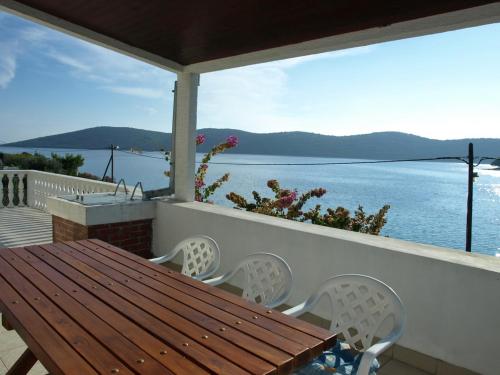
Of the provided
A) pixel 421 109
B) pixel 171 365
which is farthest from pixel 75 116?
pixel 171 365

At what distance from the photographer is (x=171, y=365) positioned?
123 centimetres

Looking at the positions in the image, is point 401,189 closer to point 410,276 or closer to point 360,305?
point 410,276

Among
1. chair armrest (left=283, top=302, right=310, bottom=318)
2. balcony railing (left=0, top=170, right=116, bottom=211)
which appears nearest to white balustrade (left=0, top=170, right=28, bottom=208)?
balcony railing (left=0, top=170, right=116, bottom=211)

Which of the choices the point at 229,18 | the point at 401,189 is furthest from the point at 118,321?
the point at 401,189

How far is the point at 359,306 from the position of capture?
6.68 feet

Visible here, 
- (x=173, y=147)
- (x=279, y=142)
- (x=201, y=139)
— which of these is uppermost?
(x=279, y=142)

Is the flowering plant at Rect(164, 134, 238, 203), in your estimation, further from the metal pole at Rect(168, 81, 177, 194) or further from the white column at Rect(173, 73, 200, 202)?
the white column at Rect(173, 73, 200, 202)

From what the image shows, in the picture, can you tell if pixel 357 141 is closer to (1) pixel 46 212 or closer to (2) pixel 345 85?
(2) pixel 345 85

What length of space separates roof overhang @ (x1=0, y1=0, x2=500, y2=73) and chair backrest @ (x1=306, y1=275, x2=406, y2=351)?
5.79 ft

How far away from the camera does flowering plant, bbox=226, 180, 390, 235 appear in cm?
558

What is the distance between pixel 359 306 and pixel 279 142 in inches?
378

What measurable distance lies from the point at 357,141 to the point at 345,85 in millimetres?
2215

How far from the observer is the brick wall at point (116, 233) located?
437 centimetres

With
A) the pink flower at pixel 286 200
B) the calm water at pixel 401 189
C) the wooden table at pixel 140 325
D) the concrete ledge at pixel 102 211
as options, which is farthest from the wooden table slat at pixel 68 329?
the pink flower at pixel 286 200
